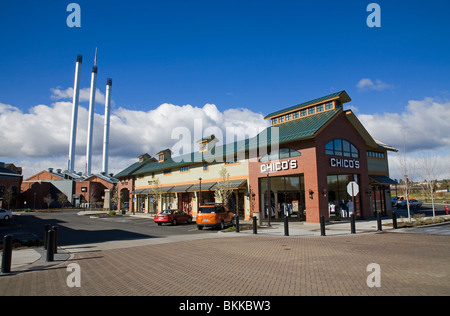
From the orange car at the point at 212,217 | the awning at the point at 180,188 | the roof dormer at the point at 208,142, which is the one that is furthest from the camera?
the roof dormer at the point at 208,142

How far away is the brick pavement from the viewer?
6543 mm

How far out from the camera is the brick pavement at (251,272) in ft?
21.5

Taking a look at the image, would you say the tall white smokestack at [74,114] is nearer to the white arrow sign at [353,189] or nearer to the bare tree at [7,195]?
the bare tree at [7,195]

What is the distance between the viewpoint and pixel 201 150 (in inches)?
1598

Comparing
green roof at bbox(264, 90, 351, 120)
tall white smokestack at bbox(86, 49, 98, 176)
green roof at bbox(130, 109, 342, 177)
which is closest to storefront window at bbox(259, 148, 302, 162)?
green roof at bbox(130, 109, 342, 177)

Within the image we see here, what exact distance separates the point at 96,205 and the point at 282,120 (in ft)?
184

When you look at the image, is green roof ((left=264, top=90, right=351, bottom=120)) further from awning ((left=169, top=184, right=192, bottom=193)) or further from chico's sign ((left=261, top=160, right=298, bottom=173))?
awning ((left=169, top=184, right=192, bottom=193))

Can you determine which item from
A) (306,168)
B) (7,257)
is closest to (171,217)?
(306,168)

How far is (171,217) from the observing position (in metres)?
27.4

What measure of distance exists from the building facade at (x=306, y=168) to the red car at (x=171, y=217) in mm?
4585

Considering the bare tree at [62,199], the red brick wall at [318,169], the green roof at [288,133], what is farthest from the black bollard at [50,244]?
the bare tree at [62,199]

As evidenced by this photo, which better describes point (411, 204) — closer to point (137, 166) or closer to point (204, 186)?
Result: point (204, 186)

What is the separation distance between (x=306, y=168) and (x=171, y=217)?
13108 millimetres
